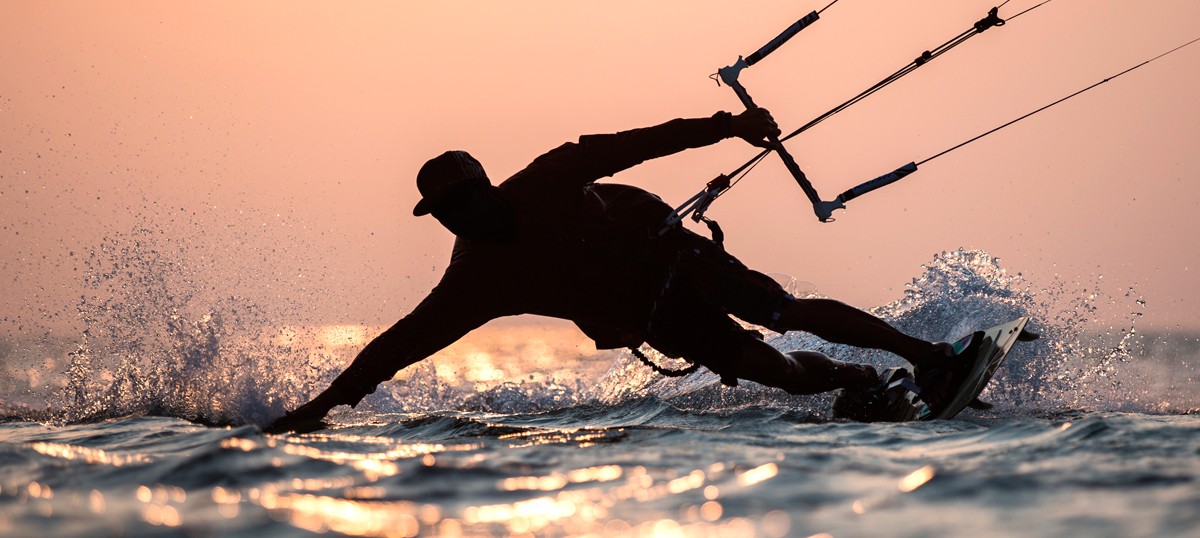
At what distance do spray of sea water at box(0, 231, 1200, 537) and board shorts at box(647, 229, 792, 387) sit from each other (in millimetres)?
416

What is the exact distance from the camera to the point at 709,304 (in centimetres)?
657

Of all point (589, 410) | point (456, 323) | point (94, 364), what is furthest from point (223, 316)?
point (456, 323)

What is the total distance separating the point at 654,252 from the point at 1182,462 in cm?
286

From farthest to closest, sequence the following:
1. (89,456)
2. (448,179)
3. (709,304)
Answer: (709,304), (448,179), (89,456)

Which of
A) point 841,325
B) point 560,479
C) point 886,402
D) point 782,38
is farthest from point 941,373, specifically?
point 560,479

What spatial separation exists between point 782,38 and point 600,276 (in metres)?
1.59

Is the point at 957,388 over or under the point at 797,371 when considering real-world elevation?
under

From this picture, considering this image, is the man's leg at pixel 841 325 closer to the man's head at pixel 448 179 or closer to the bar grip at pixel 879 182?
the bar grip at pixel 879 182

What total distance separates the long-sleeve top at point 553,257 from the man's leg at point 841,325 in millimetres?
710

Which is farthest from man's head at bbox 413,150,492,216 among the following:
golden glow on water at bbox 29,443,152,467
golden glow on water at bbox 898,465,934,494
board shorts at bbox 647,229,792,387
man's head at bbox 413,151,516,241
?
golden glow on water at bbox 898,465,934,494

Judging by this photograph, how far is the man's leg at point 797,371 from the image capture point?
662 centimetres

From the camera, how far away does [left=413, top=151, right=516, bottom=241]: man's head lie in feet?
19.8

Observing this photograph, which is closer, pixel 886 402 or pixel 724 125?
pixel 724 125

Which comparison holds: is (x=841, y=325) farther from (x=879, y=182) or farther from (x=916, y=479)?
(x=916, y=479)
